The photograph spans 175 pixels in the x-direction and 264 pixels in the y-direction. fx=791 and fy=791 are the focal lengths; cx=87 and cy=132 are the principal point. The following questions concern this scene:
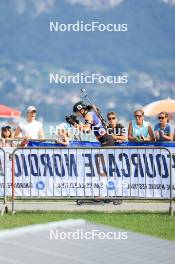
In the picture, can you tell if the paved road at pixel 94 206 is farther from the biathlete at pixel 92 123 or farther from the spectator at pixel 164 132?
the spectator at pixel 164 132

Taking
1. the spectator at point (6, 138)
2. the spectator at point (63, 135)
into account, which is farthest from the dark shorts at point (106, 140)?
the spectator at point (6, 138)

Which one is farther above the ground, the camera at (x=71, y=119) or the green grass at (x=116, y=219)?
the camera at (x=71, y=119)

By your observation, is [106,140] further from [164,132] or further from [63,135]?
[164,132]

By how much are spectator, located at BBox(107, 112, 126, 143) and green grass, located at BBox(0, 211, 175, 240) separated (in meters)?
2.85

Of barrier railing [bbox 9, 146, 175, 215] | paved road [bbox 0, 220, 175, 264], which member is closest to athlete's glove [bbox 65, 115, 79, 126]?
barrier railing [bbox 9, 146, 175, 215]

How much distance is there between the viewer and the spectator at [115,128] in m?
14.1

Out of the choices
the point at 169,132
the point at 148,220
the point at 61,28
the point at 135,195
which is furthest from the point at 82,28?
the point at 169,132

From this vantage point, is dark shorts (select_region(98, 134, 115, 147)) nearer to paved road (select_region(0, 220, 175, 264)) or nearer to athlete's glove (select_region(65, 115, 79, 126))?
athlete's glove (select_region(65, 115, 79, 126))

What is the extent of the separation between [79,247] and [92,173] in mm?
6041

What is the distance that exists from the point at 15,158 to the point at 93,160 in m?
1.28

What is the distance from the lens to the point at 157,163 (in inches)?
492

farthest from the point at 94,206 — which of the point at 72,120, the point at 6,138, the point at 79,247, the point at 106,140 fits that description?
the point at 79,247

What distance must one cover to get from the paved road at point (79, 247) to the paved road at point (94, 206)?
14.8 feet

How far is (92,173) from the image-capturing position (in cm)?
1270
